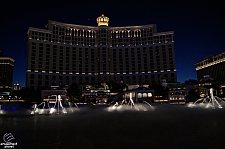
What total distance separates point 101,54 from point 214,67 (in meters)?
95.0

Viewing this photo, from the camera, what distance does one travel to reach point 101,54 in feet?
489

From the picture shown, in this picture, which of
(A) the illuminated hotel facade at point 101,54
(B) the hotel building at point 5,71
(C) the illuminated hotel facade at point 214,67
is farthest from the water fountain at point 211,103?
A: (B) the hotel building at point 5,71

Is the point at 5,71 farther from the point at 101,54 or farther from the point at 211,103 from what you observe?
the point at 211,103

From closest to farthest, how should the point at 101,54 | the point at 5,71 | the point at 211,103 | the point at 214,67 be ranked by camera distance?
the point at 211,103 < the point at 101,54 < the point at 214,67 < the point at 5,71

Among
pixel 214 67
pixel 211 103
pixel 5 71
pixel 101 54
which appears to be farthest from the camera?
pixel 5 71

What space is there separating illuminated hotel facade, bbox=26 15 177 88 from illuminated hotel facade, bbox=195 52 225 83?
35.7 meters

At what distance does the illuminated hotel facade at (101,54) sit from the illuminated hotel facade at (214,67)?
35721 millimetres

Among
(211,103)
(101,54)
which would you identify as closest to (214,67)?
(101,54)

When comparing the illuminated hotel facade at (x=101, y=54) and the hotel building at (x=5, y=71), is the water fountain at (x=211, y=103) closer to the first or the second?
the illuminated hotel facade at (x=101, y=54)

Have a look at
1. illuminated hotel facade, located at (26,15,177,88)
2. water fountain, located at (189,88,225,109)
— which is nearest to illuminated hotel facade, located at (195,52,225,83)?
illuminated hotel facade, located at (26,15,177,88)

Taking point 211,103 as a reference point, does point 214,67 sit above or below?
above

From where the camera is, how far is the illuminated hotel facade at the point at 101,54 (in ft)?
455

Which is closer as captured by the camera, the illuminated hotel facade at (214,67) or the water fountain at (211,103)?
the water fountain at (211,103)

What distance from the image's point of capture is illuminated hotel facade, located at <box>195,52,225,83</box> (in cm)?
13838
